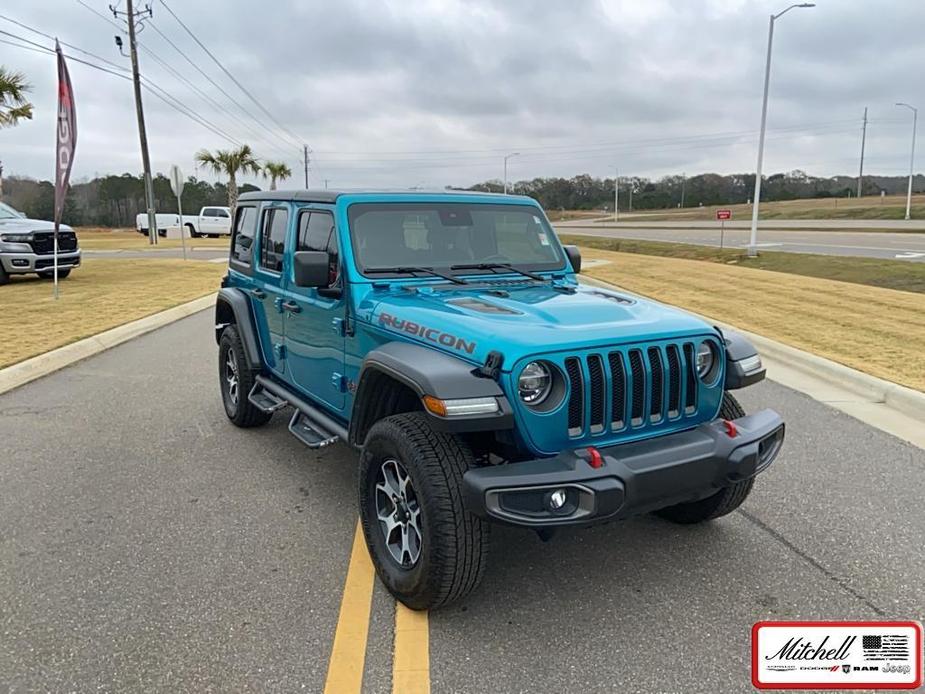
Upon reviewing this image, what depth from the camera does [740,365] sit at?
3480 mm

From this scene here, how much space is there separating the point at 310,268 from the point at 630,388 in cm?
179

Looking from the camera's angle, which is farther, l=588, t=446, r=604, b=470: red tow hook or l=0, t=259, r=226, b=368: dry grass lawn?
l=0, t=259, r=226, b=368: dry grass lawn

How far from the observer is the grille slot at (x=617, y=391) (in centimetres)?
302

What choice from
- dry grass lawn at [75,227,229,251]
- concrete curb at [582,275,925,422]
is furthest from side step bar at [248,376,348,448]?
dry grass lawn at [75,227,229,251]

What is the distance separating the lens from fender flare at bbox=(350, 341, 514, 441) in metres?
2.78

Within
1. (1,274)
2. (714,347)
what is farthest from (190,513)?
(1,274)

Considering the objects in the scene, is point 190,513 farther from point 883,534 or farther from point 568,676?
point 883,534

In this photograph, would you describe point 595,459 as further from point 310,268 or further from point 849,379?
point 849,379

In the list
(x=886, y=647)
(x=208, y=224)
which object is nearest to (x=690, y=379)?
(x=886, y=647)

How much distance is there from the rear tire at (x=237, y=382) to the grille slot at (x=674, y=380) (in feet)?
10.4

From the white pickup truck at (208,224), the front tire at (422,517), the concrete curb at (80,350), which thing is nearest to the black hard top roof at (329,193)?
the front tire at (422,517)

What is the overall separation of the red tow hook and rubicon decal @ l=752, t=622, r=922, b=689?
966mm

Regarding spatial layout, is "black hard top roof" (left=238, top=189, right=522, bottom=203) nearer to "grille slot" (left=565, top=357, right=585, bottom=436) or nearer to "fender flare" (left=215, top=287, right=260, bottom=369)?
"fender flare" (left=215, top=287, right=260, bottom=369)

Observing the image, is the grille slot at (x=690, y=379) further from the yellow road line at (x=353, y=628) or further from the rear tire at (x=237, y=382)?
the rear tire at (x=237, y=382)
